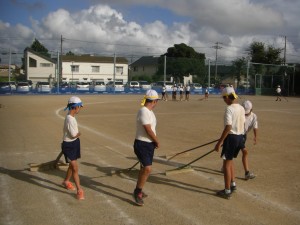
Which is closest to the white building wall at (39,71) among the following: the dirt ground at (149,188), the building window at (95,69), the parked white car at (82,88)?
the building window at (95,69)

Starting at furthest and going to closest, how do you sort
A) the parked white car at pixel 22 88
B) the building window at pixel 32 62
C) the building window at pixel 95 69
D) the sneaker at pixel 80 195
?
the building window at pixel 95 69, the building window at pixel 32 62, the parked white car at pixel 22 88, the sneaker at pixel 80 195

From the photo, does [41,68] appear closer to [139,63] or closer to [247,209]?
[139,63]

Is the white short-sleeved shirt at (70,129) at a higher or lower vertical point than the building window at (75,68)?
lower

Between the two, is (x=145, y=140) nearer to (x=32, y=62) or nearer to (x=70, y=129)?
(x=70, y=129)

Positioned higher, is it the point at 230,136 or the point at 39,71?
the point at 39,71

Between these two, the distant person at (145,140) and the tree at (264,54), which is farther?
the tree at (264,54)

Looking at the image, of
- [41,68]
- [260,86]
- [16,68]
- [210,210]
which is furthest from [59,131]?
[16,68]

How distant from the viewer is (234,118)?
5766 millimetres

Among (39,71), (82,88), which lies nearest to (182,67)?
(82,88)

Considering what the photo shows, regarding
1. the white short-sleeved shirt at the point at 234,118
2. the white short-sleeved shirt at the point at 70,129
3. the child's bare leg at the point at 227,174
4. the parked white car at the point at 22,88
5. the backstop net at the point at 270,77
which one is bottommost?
the child's bare leg at the point at 227,174

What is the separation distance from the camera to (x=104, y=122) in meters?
15.5

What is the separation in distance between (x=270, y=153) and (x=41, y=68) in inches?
2188

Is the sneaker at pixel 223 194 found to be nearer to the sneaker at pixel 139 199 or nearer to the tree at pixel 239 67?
the sneaker at pixel 139 199

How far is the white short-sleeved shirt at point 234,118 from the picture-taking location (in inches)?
225
